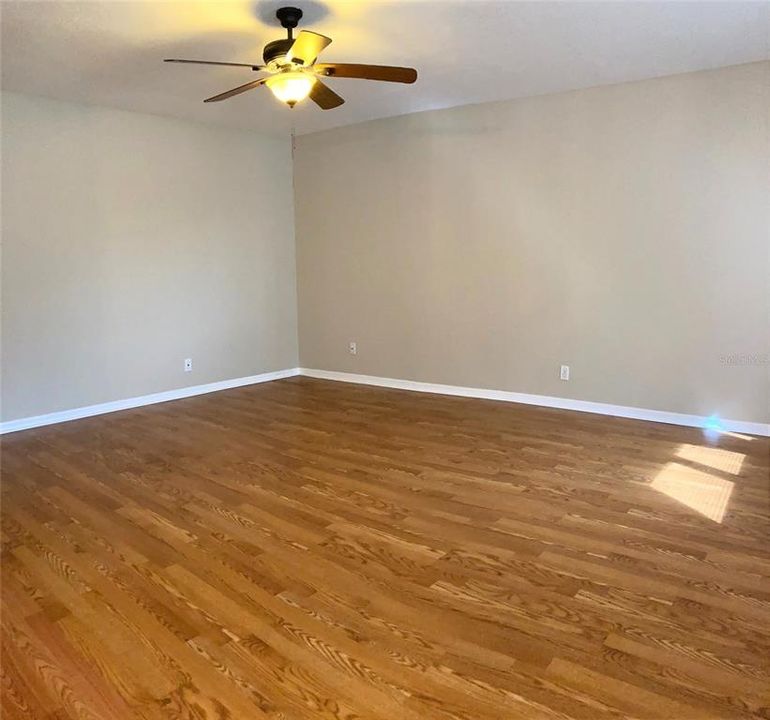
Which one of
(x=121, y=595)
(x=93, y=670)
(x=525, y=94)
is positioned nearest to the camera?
(x=93, y=670)

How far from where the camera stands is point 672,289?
169 inches

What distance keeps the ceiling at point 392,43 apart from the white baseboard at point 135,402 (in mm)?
2433

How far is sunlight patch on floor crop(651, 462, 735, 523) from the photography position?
9.40 feet

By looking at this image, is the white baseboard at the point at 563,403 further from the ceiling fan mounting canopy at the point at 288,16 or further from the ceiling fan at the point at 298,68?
the ceiling fan mounting canopy at the point at 288,16

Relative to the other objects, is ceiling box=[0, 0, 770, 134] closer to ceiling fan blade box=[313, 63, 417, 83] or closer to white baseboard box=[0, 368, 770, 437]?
ceiling fan blade box=[313, 63, 417, 83]

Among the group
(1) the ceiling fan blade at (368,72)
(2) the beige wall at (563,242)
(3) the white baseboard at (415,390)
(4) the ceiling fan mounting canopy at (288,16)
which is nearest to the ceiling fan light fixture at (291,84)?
(1) the ceiling fan blade at (368,72)

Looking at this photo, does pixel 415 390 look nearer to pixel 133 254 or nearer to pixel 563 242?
pixel 563 242

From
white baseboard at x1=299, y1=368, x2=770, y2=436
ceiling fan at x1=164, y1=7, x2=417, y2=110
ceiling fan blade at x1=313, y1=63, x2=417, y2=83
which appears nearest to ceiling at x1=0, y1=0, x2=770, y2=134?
ceiling fan at x1=164, y1=7, x2=417, y2=110

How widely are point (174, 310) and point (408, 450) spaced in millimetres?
2794

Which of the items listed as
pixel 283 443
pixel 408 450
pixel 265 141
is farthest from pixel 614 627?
pixel 265 141

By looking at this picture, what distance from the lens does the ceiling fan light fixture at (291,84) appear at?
307cm

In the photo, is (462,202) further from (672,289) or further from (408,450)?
(408,450)

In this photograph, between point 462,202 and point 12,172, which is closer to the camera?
point 12,172

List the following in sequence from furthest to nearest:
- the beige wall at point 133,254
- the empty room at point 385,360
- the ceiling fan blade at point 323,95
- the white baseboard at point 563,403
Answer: the beige wall at point 133,254, the white baseboard at point 563,403, the ceiling fan blade at point 323,95, the empty room at point 385,360
